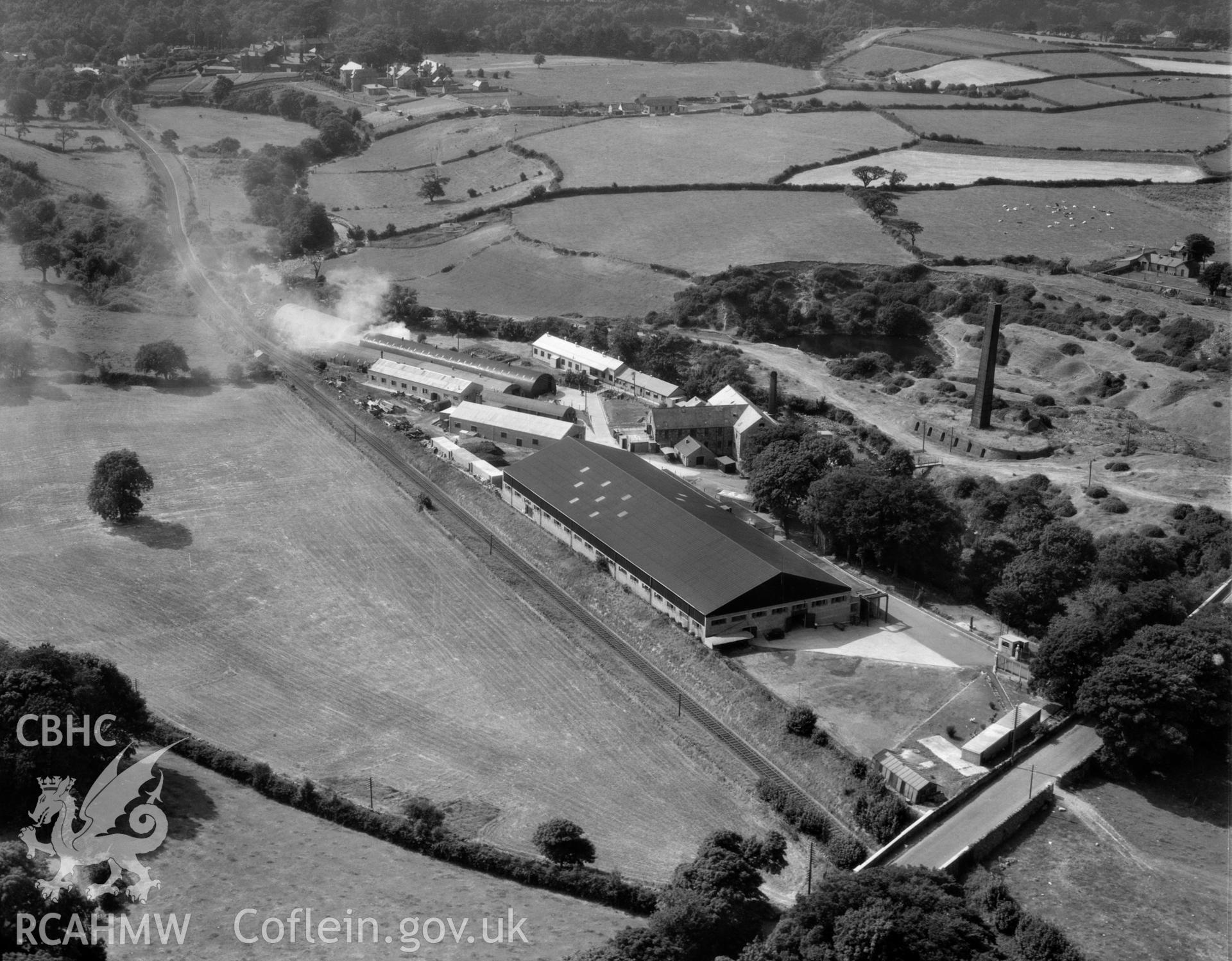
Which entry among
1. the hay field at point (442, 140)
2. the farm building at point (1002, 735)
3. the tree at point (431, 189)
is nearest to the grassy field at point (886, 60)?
the hay field at point (442, 140)

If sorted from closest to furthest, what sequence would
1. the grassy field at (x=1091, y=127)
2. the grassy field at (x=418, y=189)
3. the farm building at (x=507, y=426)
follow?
the farm building at (x=507, y=426) → the grassy field at (x=418, y=189) → the grassy field at (x=1091, y=127)

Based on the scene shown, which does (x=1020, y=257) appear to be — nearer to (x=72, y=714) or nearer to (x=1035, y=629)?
(x=1035, y=629)

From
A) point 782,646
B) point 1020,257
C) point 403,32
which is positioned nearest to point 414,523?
point 782,646

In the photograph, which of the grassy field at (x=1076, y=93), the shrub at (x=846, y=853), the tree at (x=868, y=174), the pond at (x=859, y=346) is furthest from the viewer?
the grassy field at (x=1076, y=93)

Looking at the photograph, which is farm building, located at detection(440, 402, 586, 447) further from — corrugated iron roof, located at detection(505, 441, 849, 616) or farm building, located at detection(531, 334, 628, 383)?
farm building, located at detection(531, 334, 628, 383)

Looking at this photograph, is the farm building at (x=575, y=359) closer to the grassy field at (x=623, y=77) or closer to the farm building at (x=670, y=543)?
the farm building at (x=670, y=543)

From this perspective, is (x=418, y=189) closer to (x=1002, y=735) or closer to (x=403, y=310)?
(x=403, y=310)

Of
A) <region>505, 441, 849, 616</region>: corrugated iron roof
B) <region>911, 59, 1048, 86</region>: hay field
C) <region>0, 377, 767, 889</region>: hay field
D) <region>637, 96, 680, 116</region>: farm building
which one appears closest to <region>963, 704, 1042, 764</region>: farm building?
<region>0, 377, 767, 889</region>: hay field
